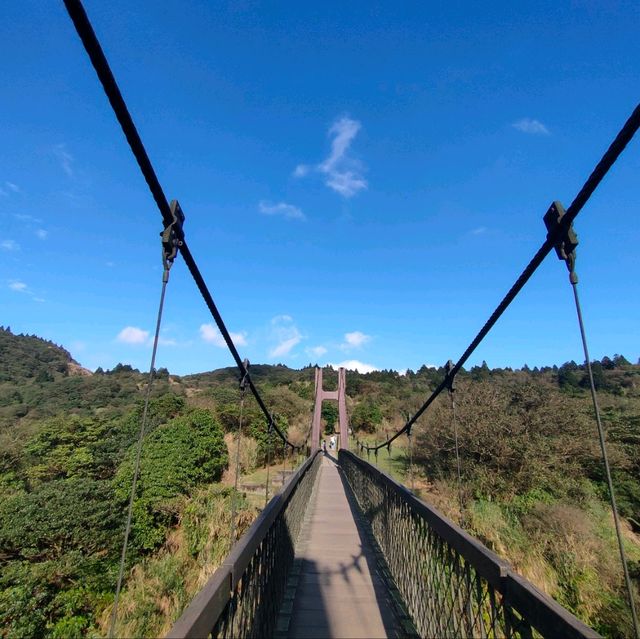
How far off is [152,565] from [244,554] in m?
6.87

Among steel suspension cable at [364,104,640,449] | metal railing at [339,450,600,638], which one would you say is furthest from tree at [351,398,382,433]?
steel suspension cable at [364,104,640,449]

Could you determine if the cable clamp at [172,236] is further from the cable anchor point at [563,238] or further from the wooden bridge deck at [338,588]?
the wooden bridge deck at [338,588]

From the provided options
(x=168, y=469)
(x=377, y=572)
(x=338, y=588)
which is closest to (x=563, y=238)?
(x=338, y=588)

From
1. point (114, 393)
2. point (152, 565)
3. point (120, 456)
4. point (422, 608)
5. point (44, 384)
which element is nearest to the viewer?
point (422, 608)

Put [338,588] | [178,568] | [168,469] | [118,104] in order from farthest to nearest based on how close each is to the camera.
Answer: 1. [168,469]
2. [178,568]
3. [338,588]
4. [118,104]

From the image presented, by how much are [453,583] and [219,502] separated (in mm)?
7152

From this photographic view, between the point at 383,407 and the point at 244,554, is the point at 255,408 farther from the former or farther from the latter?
the point at 244,554

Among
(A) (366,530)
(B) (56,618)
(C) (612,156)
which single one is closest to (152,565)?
(B) (56,618)

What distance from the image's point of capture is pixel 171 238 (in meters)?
1.64

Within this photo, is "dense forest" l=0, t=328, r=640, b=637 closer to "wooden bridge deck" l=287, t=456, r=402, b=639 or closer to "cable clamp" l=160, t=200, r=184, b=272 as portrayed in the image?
"wooden bridge deck" l=287, t=456, r=402, b=639

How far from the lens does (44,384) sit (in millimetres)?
38656

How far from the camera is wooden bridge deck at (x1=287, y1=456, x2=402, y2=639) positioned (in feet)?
7.32

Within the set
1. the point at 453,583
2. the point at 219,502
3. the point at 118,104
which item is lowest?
the point at 219,502

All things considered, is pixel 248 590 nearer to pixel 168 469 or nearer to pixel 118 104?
pixel 118 104
